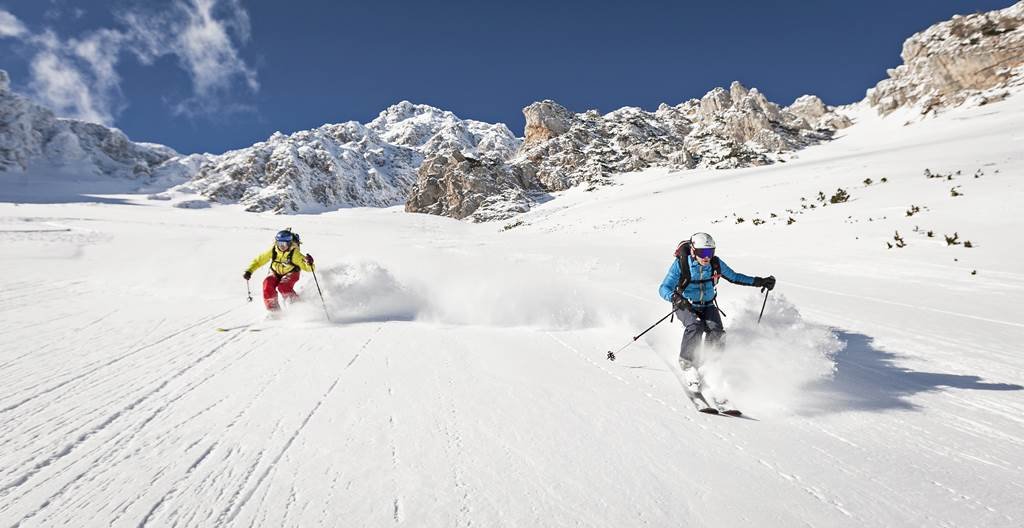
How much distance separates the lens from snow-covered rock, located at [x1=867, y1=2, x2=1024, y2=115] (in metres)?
50.2

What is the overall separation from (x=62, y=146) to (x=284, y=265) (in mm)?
219025

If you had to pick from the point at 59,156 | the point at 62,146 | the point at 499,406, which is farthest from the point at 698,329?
the point at 62,146

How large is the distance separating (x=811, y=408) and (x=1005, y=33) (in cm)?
8139

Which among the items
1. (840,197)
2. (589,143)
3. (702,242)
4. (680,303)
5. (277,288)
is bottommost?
(277,288)

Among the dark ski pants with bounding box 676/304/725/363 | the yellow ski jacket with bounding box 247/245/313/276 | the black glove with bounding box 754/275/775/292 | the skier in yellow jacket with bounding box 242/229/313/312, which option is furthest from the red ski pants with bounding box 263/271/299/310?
the black glove with bounding box 754/275/775/292

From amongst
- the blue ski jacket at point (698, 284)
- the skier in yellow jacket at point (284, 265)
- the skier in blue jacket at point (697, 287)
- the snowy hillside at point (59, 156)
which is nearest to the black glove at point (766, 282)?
the skier in blue jacket at point (697, 287)

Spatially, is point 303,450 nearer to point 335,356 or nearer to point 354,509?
point 354,509

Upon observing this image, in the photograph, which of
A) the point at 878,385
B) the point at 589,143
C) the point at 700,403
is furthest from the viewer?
the point at 589,143

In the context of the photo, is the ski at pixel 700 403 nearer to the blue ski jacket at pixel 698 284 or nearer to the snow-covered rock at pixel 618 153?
the blue ski jacket at pixel 698 284

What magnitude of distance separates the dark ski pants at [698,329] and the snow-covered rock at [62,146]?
200 metres

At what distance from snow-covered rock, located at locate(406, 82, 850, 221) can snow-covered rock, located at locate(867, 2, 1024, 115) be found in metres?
11.4

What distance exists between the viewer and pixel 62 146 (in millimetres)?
154375

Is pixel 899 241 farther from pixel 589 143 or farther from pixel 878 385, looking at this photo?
pixel 589 143

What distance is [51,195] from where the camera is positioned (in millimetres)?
112812
